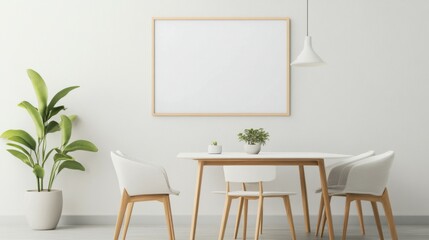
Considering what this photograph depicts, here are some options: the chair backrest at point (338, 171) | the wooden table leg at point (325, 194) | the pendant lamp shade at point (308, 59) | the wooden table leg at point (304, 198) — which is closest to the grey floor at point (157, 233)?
the wooden table leg at point (304, 198)

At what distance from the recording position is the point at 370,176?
14.2 ft

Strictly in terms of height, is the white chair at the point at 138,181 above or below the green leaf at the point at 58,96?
below

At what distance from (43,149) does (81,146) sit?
342 mm

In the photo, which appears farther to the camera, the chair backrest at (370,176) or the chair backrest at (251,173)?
the chair backrest at (370,176)

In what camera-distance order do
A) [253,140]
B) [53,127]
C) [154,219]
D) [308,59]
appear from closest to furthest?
1. [253,140]
2. [308,59]
3. [53,127]
4. [154,219]

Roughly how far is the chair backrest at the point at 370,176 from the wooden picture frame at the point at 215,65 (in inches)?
54.2

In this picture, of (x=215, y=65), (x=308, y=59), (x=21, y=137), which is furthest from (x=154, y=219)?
(x=308, y=59)

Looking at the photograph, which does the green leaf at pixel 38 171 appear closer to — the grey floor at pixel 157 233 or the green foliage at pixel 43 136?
the green foliage at pixel 43 136

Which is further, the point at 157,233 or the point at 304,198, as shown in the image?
the point at 304,198

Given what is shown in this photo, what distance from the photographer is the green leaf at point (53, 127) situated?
5.33 m

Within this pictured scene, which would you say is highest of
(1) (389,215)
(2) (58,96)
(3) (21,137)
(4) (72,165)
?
(2) (58,96)

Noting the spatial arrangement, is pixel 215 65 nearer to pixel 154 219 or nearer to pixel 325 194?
pixel 154 219

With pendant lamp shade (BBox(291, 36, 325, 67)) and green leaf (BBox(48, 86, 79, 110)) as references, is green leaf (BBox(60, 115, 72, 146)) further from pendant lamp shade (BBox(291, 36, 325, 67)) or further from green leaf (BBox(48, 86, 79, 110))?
pendant lamp shade (BBox(291, 36, 325, 67))

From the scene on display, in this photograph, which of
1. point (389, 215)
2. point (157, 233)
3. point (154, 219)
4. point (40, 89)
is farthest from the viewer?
point (154, 219)
